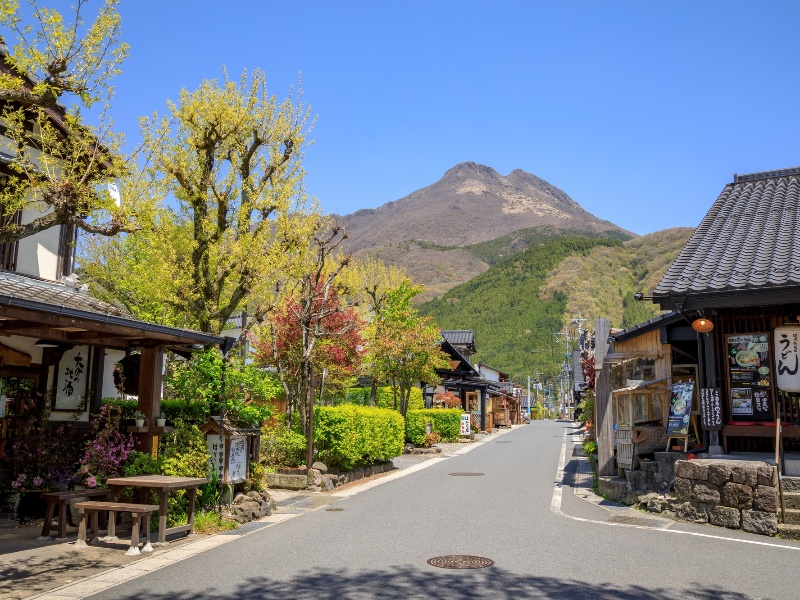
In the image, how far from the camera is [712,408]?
12.2 m

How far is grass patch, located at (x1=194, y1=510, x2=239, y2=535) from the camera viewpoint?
34.7 feet

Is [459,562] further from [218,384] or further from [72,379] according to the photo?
[72,379]

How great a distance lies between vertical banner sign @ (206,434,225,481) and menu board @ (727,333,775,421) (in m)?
9.71

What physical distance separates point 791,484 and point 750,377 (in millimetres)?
2699

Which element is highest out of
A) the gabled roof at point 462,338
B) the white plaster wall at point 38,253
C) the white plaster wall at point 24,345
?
the gabled roof at point 462,338

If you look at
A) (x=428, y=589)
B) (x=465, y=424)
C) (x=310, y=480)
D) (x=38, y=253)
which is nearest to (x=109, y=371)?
(x=38, y=253)

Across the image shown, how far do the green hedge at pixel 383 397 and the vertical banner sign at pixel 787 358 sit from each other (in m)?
20.6

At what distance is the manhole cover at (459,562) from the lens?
809 centimetres

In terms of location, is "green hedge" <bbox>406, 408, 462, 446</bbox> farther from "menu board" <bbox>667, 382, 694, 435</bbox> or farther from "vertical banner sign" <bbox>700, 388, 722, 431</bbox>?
"vertical banner sign" <bbox>700, 388, 722, 431</bbox>

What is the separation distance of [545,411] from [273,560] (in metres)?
103

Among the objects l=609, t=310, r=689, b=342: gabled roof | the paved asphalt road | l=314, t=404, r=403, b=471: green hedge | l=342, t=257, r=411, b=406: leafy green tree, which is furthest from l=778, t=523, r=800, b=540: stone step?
l=342, t=257, r=411, b=406: leafy green tree

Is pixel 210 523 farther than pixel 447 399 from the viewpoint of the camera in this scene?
No

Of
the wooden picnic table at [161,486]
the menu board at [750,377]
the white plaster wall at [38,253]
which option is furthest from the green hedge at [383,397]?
the wooden picnic table at [161,486]

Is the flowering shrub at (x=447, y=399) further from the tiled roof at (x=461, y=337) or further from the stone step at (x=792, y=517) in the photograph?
the stone step at (x=792, y=517)
